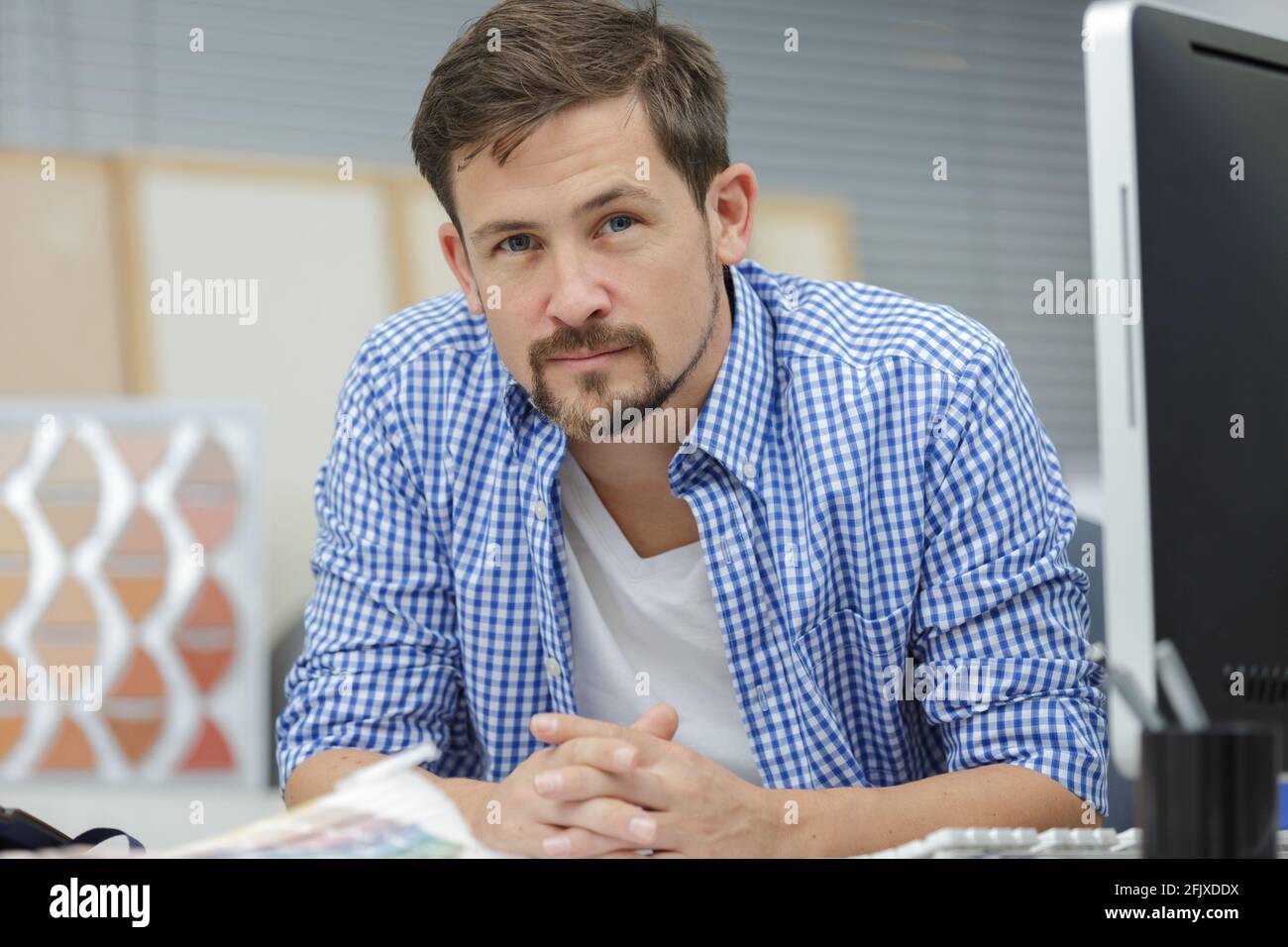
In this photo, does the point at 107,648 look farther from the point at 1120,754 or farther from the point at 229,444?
the point at 1120,754

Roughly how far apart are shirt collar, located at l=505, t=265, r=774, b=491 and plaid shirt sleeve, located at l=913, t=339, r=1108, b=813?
0.62 ft

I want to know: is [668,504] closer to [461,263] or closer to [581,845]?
[461,263]

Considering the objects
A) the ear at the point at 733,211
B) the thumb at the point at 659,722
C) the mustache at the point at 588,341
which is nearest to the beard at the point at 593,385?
the mustache at the point at 588,341

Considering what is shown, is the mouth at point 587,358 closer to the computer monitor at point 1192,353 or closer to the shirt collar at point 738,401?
the shirt collar at point 738,401

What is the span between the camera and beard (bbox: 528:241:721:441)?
1265mm

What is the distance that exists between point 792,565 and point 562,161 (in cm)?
45

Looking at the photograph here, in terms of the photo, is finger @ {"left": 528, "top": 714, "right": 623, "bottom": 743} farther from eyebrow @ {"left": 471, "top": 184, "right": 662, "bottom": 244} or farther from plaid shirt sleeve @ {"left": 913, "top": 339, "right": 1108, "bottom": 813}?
eyebrow @ {"left": 471, "top": 184, "right": 662, "bottom": 244}

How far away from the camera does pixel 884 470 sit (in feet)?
4.34

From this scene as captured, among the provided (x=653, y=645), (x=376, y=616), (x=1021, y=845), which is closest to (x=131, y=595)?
(x=376, y=616)

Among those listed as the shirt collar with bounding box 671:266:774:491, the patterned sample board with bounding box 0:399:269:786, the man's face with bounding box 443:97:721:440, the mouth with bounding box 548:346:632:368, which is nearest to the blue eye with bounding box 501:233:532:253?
the man's face with bounding box 443:97:721:440

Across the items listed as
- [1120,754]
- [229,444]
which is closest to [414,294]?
[229,444]

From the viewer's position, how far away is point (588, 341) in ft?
4.16
